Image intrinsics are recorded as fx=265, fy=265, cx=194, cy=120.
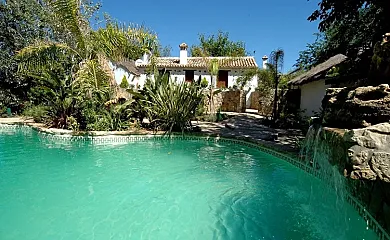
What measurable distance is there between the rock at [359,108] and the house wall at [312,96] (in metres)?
10.4

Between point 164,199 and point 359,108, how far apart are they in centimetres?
403

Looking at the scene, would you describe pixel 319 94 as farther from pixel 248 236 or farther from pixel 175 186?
pixel 248 236

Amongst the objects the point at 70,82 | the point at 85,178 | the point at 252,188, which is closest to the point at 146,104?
the point at 70,82

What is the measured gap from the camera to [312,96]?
1656 centimetres

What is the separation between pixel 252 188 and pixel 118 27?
1112 centimetres

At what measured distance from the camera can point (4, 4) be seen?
18797mm

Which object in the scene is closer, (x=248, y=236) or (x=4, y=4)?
(x=248, y=236)

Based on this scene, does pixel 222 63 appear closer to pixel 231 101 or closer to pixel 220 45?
pixel 231 101

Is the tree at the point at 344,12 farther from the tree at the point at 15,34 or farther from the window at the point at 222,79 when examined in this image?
the window at the point at 222,79

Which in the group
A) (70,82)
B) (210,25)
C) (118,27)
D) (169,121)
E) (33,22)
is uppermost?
(210,25)

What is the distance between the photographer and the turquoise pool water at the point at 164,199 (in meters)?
4.36

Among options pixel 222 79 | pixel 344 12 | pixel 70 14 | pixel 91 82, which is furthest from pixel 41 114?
pixel 222 79

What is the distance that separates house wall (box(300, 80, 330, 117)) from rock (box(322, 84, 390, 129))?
10.4 meters

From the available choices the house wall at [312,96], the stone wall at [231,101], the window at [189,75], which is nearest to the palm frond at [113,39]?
the house wall at [312,96]
